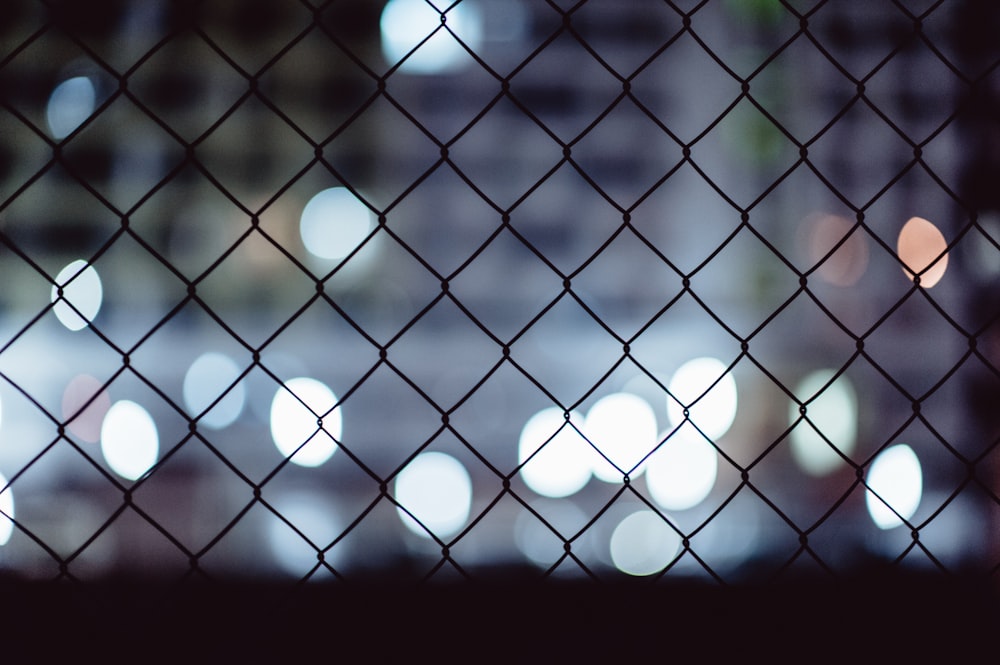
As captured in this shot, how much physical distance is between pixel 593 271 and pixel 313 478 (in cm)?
487

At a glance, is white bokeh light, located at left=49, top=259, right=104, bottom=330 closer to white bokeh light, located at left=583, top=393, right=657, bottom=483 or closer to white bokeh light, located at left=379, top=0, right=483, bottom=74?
white bokeh light, located at left=379, top=0, right=483, bottom=74

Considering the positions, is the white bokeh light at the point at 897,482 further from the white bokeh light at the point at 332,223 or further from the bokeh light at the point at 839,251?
the white bokeh light at the point at 332,223

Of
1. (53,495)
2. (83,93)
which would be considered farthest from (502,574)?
(83,93)

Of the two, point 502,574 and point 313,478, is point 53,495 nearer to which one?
point 313,478

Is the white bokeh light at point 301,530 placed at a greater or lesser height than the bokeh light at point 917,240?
lesser

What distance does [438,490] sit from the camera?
9086 mm

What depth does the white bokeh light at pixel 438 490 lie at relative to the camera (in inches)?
331

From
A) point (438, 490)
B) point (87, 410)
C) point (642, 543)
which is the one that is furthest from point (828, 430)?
point (87, 410)

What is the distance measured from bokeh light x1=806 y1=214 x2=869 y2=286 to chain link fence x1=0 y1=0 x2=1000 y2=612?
5 centimetres

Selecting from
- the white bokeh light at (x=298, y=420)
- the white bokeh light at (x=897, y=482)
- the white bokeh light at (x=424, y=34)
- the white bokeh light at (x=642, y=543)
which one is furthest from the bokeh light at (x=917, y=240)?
the white bokeh light at (x=298, y=420)

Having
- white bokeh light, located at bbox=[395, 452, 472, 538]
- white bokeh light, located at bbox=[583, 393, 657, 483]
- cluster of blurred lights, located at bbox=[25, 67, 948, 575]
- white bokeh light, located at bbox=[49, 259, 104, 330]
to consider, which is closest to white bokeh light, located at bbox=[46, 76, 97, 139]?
cluster of blurred lights, located at bbox=[25, 67, 948, 575]

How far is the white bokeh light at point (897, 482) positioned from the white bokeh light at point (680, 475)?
5.78ft

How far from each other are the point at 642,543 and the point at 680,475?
5.23ft

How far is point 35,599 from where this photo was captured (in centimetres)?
395
